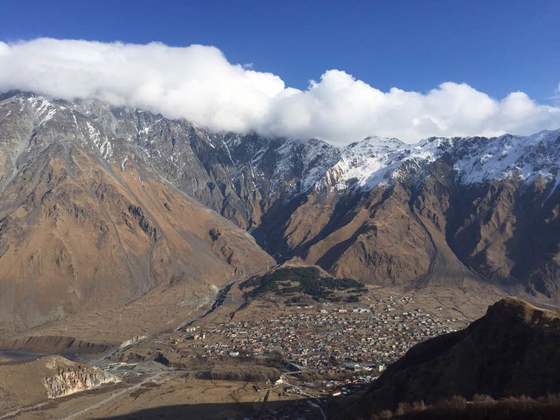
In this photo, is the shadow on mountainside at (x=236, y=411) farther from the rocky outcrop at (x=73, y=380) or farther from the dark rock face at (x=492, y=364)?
the dark rock face at (x=492, y=364)

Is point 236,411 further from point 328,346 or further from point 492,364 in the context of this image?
point 328,346

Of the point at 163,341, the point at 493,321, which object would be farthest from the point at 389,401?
the point at 163,341

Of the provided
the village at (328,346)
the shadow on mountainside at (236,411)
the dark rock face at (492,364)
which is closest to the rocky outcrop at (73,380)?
the shadow on mountainside at (236,411)

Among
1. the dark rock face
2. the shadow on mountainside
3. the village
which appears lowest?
the village

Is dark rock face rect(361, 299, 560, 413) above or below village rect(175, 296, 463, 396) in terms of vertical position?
above

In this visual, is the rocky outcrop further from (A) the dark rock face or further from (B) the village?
(A) the dark rock face

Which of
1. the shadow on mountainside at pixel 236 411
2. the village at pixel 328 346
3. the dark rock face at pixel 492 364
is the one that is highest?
the dark rock face at pixel 492 364

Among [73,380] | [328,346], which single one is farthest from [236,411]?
[328,346]

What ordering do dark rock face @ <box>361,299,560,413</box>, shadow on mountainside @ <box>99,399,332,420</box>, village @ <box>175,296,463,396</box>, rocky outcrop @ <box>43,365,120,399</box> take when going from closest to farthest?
1. dark rock face @ <box>361,299,560,413</box>
2. shadow on mountainside @ <box>99,399,332,420</box>
3. rocky outcrop @ <box>43,365,120,399</box>
4. village @ <box>175,296,463,396</box>

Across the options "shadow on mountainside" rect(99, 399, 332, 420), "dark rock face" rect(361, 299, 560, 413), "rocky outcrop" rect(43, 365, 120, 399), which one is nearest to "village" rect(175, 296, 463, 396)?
"shadow on mountainside" rect(99, 399, 332, 420)
